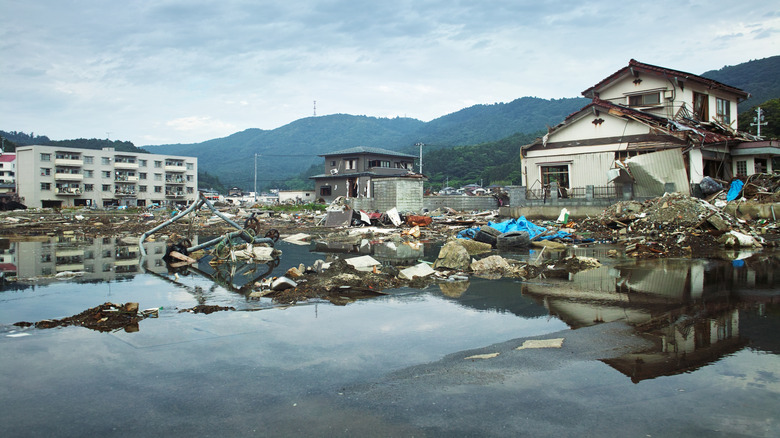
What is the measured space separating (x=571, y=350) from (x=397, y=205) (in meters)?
22.1

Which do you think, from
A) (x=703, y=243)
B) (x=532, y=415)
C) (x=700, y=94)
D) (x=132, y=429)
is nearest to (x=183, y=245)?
(x=132, y=429)

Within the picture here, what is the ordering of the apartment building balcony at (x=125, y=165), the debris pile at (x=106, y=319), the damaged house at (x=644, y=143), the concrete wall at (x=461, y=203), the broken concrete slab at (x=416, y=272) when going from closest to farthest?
the debris pile at (x=106, y=319) < the broken concrete slab at (x=416, y=272) < the damaged house at (x=644, y=143) < the concrete wall at (x=461, y=203) < the apartment building balcony at (x=125, y=165)

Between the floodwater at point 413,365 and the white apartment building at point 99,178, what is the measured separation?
71135mm

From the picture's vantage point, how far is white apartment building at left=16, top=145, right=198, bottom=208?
6525 cm

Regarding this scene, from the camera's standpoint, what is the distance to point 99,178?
2781 inches

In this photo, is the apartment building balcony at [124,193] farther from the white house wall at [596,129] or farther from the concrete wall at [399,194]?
the white house wall at [596,129]

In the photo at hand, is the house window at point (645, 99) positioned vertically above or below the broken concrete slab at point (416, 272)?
above

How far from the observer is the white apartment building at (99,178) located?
6525cm

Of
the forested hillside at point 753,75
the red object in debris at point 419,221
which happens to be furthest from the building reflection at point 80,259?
the forested hillside at point 753,75

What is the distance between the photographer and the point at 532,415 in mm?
3279

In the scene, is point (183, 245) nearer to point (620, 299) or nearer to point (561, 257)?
point (561, 257)

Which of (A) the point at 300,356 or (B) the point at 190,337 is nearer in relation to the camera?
(A) the point at 300,356

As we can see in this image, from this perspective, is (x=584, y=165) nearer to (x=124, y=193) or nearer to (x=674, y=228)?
(x=674, y=228)

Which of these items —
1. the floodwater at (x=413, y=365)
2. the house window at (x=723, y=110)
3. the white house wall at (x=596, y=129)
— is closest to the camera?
the floodwater at (x=413, y=365)
